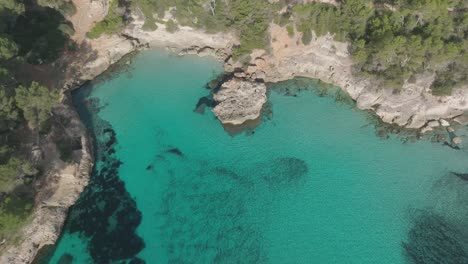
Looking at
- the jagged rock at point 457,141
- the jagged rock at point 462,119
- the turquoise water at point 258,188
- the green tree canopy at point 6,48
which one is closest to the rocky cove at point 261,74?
the jagged rock at point 462,119

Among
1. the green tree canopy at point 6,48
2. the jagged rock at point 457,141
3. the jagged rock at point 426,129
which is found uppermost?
the green tree canopy at point 6,48

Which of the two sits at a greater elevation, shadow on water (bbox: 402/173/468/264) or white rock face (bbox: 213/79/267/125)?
white rock face (bbox: 213/79/267/125)

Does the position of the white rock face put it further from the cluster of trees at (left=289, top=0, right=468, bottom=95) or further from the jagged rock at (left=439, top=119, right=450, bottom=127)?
the jagged rock at (left=439, top=119, right=450, bottom=127)

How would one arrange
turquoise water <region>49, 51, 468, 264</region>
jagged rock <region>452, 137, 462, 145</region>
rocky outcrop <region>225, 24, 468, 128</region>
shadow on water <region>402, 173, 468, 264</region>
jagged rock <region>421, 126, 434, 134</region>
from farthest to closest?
rocky outcrop <region>225, 24, 468, 128</region>
jagged rock <region>421, 126, 434, 134</region>
jagged rock <region>452, 137, 462, 145</region>
turquoise water <region>49, 51, 468, 264</region>
shadow on water <region>402, 173, 468, 264</region>

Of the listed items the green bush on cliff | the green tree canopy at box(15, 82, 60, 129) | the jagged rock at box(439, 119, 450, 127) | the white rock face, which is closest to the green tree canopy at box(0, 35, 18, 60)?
the green tree canopy at box(15, 82, 60, 129)

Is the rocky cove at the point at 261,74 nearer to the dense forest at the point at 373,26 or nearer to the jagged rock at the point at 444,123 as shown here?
the jagged rock at the point at 444,123

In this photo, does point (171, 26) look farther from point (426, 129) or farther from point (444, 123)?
point (444, 123)
